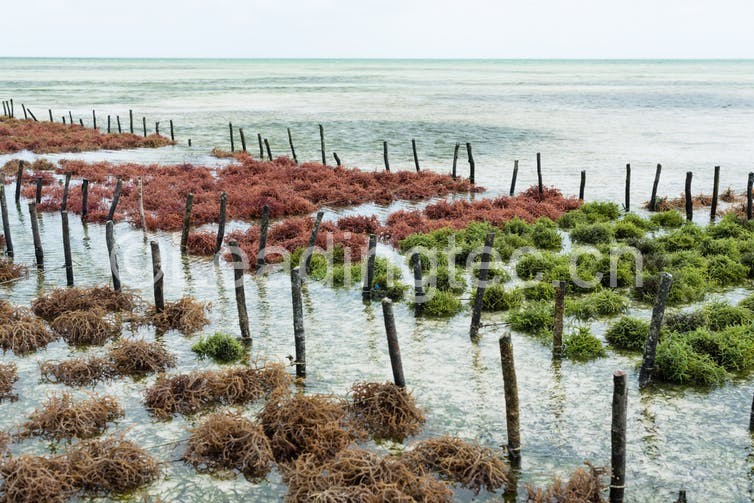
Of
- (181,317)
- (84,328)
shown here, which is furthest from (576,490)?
(84,328)

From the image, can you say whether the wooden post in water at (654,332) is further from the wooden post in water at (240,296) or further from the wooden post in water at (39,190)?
the wooden post in water at (39,190)

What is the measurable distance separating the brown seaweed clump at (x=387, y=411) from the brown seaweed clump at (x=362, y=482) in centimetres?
134

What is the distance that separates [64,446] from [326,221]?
16083mm

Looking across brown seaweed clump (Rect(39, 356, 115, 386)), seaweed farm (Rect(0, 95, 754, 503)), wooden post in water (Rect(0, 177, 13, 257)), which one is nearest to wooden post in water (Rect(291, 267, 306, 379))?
seaweed farm (Rect(0, 95, 754, 503))

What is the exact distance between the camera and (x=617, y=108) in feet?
308

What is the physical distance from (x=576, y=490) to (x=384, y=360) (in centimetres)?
581

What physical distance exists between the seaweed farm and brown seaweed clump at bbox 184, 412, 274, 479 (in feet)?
0.11

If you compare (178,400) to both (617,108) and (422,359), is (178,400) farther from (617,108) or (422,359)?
(617,108)

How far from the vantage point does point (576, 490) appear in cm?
914

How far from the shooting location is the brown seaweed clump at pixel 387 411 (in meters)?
11.2

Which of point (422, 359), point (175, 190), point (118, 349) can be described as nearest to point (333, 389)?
point (422, 359)

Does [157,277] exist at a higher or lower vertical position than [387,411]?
higher

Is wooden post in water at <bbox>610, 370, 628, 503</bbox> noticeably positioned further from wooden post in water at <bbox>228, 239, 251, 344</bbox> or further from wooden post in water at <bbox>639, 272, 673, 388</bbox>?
wooden post in water at <bbox>228, 239, 251, 344</bbox>

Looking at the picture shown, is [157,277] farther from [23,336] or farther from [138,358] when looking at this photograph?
[23,336]
